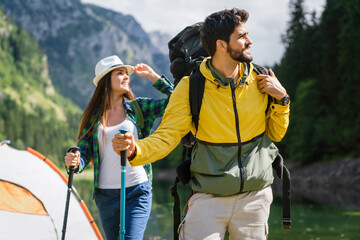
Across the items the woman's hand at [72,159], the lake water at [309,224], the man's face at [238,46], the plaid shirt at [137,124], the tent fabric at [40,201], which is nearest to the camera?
the man's face at [238,46]

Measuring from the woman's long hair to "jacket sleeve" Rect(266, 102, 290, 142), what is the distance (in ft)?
6.04

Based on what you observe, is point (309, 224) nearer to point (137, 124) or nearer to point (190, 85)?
point (137, 124)

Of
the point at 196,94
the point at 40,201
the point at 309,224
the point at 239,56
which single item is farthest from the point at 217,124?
the point at 309,224

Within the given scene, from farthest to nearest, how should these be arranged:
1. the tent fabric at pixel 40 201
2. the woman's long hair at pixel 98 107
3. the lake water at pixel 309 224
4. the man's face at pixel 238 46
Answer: the lake water at pixel 309 224 → the tent fabric at pixel 40 201 → the woman's long hair at pixel 98 107 → the man's face at pixel 238 46

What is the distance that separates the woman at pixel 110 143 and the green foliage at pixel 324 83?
30270 mm

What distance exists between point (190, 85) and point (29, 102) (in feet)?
528

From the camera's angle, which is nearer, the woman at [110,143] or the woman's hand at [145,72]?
the woman at [110,143]

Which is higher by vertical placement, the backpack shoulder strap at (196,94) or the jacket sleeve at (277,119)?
the backpack shoulder strap at (196,94)

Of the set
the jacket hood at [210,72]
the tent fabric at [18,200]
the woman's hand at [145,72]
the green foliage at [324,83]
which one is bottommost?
the tent fabric at [18,200]

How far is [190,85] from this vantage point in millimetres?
3375

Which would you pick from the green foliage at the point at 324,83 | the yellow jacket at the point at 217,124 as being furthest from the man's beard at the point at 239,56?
the green foliage at the point at 324,83

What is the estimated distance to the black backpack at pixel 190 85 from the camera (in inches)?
132

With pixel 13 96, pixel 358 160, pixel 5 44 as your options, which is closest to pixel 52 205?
pixel 358 160

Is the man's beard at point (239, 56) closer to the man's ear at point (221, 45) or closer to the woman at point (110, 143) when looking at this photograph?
the man's ear at point (221, 45)
